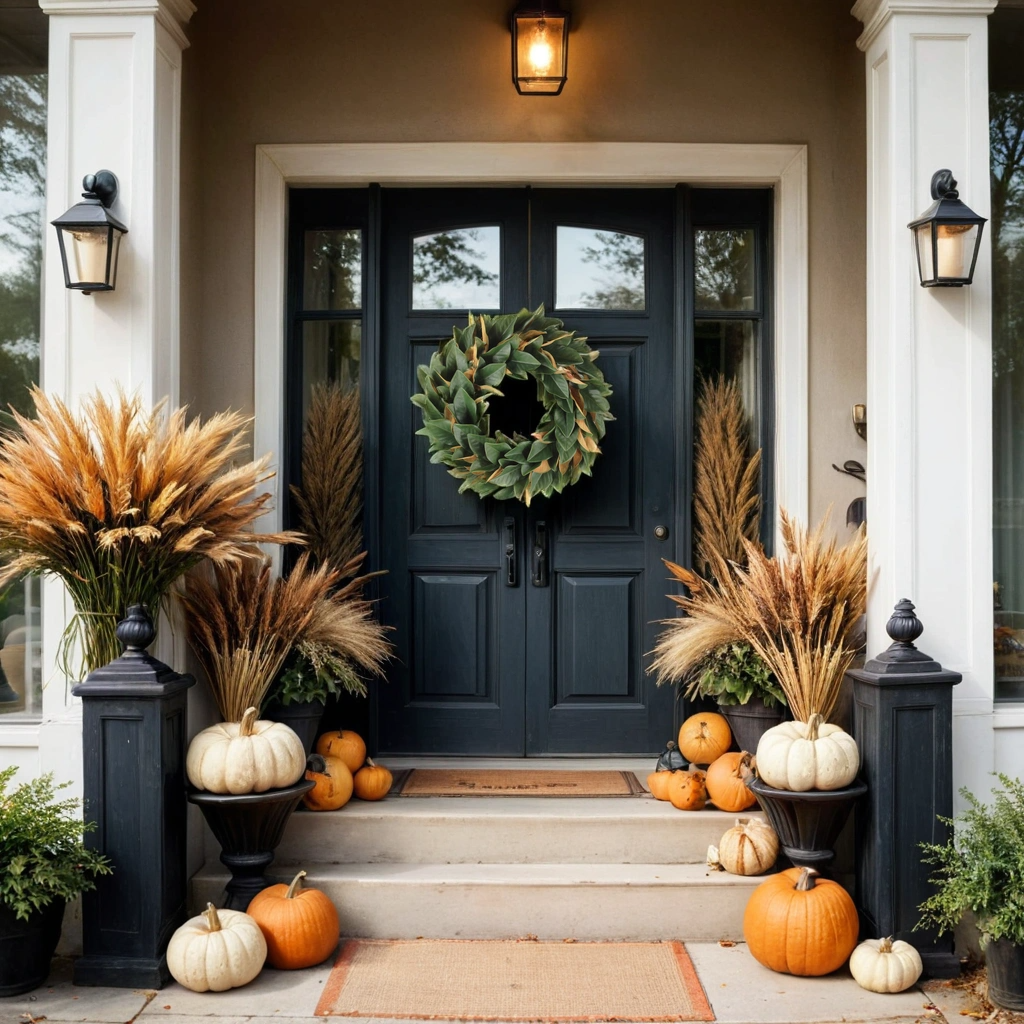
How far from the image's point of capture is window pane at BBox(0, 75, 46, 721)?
3820 millimetres

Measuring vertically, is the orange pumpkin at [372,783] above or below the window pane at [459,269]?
below

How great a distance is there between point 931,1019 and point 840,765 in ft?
2.54

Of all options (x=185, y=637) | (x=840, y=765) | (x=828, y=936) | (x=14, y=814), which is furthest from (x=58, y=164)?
(x=828, y=936)

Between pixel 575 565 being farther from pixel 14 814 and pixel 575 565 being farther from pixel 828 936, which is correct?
pixel 14 814

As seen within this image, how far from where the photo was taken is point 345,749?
4.13 metres

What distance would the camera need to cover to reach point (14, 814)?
3189 mm

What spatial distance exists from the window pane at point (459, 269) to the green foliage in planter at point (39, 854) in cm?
254

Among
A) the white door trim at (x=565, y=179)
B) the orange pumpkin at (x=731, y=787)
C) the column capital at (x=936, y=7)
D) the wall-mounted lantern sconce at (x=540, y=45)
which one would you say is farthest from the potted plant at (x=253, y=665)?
the column capital at (x=936, y=7)

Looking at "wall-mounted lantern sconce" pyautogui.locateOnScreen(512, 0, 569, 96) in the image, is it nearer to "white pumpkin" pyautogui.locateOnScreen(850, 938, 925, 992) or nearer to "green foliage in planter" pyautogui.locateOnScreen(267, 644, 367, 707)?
"green foliage in planter" pyautogui.locateOnScreen(267, 644, 367, 707)

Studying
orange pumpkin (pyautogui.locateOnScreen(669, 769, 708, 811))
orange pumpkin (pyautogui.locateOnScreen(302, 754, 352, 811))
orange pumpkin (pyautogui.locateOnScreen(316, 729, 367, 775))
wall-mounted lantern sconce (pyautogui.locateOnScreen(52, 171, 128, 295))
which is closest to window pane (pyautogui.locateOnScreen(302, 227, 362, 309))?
wall-mounted lantern sconce (pyautogui.locateOnScreen(52, 171, 128, 295))

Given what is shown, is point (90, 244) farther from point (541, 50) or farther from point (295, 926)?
point (295, 926)

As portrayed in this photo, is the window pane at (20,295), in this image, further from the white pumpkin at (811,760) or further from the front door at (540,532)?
the white pumpkin at (811,760)

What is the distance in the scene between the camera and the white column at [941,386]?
3.63 m

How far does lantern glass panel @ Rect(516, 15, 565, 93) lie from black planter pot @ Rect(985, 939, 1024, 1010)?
11.7ft
